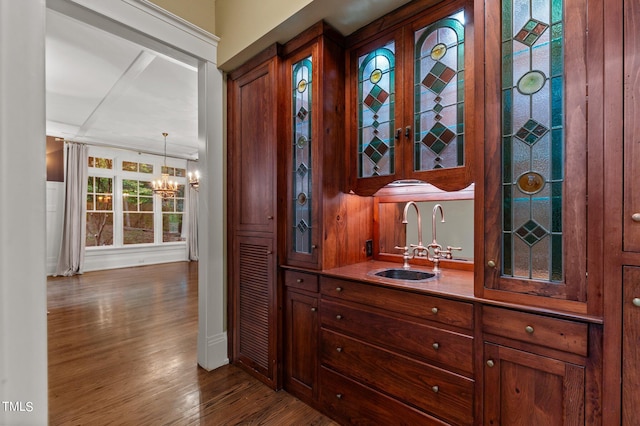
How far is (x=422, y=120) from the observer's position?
1.86m

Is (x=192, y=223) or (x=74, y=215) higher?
(x=74, y=215)

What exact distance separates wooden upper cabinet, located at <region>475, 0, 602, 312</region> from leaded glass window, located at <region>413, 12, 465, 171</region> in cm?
30

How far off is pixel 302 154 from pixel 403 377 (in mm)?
1564

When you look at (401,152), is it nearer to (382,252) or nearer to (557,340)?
(382,252)

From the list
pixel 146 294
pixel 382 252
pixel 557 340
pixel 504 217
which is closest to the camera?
pixel 557 340

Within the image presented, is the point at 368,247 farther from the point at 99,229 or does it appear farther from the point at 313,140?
the point at 99,229

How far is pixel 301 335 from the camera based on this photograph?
7.18 feet

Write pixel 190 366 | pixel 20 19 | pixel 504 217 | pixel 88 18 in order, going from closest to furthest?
pixel 20 19, pixel 504 217, pixel 88 18, pixel 190 366

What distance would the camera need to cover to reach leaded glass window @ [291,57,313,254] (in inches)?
85.9

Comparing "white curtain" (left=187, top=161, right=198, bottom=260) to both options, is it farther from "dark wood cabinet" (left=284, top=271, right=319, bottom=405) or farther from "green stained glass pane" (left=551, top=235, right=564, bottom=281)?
"green stained glass pane" (left=551, top=235, right=564, bottom=281)

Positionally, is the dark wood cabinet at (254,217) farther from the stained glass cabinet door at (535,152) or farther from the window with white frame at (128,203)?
the window with white frame at (128,203)

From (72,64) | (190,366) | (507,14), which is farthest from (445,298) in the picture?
(72,64)

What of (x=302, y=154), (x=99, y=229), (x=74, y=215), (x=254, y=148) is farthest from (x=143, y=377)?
(x=99, y=229)

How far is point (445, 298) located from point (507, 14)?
136 cm
